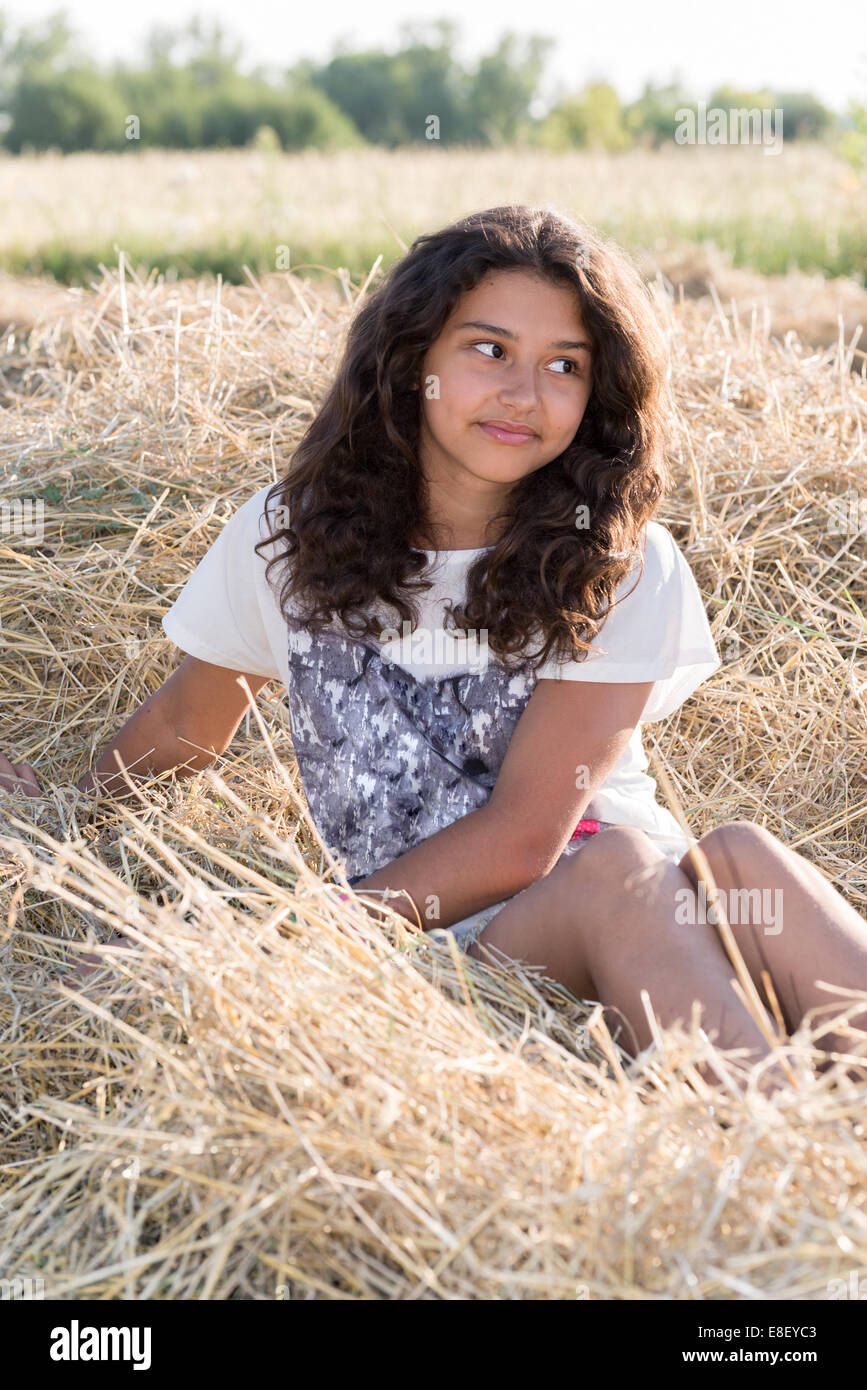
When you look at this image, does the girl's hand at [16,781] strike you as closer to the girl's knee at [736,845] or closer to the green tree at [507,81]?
the girl's knee at [736,845]

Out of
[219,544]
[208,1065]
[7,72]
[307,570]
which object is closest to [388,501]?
[307,570]

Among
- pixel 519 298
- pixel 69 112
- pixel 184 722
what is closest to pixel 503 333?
pixel 519 298

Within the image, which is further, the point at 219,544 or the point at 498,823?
the point at 219,544

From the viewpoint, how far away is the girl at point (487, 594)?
1707 mm

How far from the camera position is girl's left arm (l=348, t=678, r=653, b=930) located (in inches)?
66.8

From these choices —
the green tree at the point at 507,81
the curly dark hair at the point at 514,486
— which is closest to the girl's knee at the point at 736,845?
the curly dark hair at the point at 514,486

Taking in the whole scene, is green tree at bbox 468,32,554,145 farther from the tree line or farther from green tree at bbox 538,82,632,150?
green tree at bbox 538,82,632,150

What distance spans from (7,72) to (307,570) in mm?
37190

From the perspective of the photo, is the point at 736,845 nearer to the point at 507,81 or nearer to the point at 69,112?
the point at 69,112

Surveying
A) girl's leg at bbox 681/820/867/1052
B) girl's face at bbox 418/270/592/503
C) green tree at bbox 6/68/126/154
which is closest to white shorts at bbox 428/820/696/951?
girl's leg at bbox 681/820/867/1052

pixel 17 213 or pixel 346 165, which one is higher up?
pixel 346 165

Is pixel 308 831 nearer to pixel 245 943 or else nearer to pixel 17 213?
pixel 245 943
